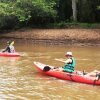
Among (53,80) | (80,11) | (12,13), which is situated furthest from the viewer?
(80,11)

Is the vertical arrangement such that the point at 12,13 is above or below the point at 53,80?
above

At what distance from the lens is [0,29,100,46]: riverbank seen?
38.2m

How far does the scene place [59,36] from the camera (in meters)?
39.2

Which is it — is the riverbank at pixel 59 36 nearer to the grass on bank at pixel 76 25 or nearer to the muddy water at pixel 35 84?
the grass on bank at pixel 76 25

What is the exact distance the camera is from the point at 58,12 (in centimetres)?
4619

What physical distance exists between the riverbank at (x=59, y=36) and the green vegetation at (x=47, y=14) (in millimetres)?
1624

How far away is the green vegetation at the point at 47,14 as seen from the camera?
136 feet

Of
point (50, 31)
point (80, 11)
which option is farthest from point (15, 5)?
point (80, 11)

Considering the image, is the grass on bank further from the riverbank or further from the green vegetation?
the riverbank

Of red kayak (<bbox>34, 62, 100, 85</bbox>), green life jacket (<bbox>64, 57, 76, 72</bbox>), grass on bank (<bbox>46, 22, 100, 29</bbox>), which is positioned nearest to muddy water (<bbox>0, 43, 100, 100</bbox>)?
red kayak (<bbox>34, 62, 100, 85</bbox>)

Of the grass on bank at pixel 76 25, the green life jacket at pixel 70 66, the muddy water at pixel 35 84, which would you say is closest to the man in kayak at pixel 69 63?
the green life jacket at pixel 70 66

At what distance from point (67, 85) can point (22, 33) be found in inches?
959

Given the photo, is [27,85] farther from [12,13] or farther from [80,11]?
[80,11]

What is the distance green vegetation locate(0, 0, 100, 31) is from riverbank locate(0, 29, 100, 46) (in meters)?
1.62
